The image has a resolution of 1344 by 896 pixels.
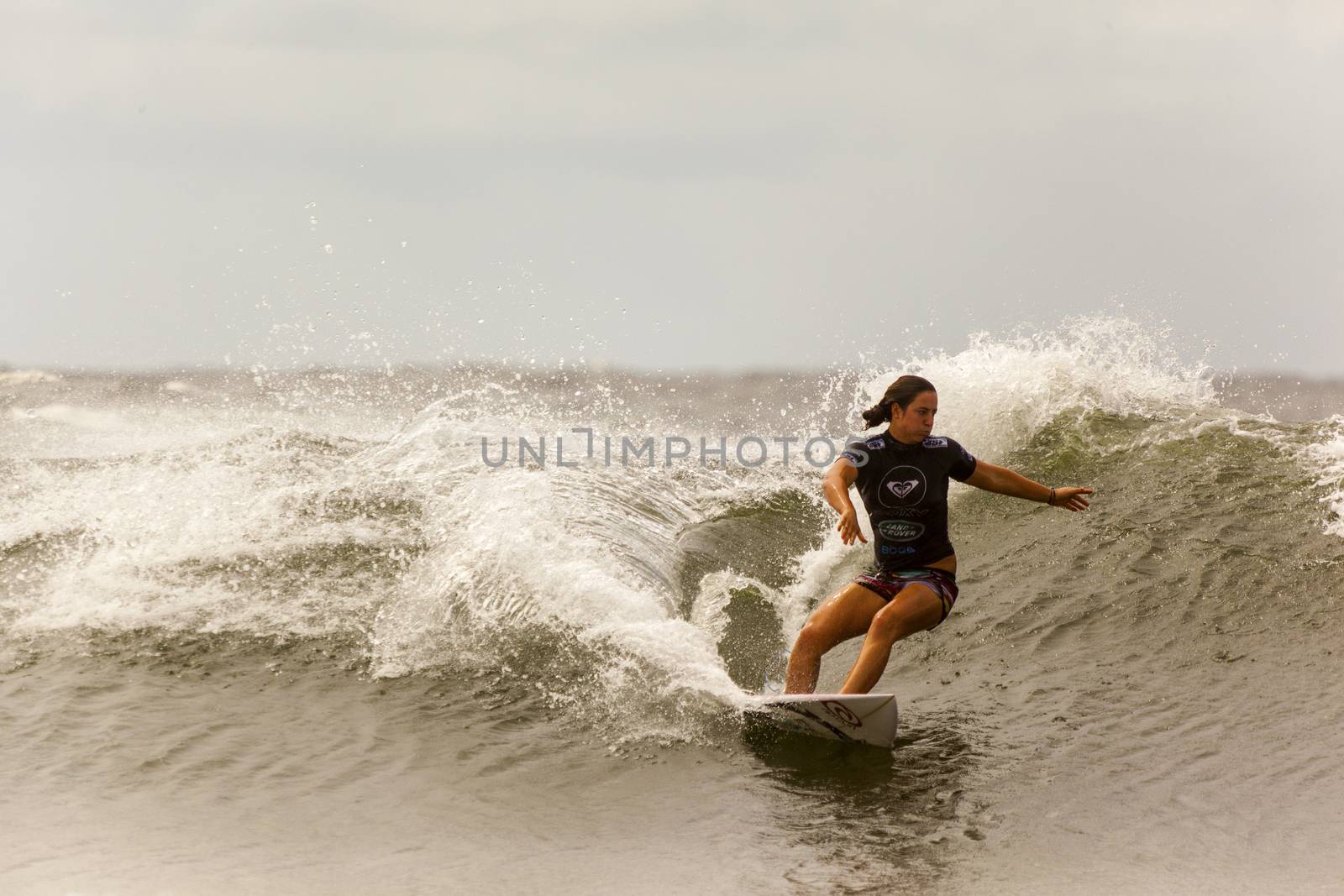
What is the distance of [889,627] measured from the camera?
5.78m

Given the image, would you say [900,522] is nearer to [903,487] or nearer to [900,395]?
[903,487]

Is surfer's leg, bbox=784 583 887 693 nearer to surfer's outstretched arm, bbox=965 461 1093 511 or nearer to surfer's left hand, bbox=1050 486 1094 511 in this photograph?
surfer's outstretched arm, bbox=965 461 1093 511

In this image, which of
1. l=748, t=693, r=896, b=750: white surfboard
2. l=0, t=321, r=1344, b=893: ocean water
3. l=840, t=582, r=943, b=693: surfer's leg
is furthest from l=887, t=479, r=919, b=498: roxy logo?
l=0, t=321, r=1344, b=893: ocean water

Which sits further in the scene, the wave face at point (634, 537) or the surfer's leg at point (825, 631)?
the wave face at point (634, 537)

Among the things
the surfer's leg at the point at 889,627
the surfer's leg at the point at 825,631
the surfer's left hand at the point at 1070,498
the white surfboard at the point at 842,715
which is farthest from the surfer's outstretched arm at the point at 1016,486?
the white surfboard at the point at 842,715

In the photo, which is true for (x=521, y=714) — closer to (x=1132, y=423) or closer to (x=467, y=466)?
(x=467, y=466)

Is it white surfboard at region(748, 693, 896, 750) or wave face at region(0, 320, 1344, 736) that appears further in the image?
wave face at region(0, 320, 1344, 736)

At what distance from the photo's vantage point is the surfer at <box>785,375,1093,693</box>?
5.85m

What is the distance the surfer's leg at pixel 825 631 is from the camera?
591cm

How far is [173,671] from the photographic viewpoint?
6891 millimetres

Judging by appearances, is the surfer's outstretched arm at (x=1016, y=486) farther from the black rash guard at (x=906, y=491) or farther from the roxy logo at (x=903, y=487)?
the roxy logo at (x=903, y=487)

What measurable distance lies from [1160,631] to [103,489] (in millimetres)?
8509

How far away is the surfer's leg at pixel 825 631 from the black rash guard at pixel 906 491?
0.76 ft

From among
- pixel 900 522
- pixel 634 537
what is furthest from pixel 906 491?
pixel 634 537
